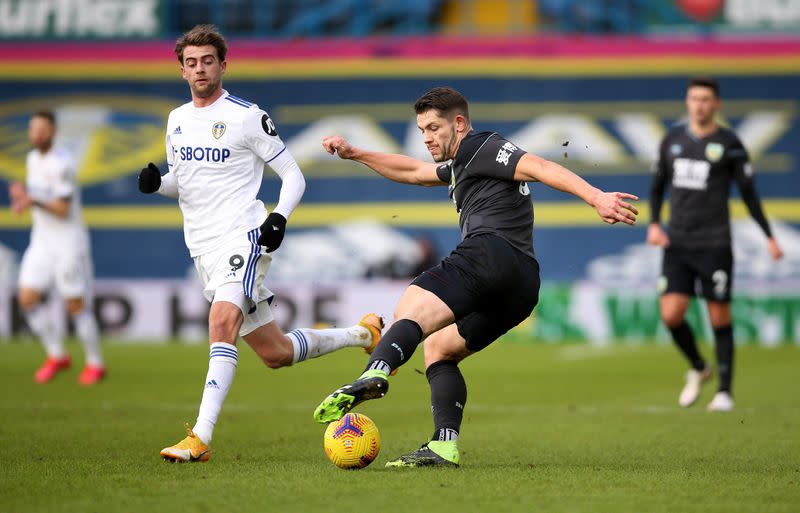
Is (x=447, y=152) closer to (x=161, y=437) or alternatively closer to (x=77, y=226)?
(x=161, y=437)

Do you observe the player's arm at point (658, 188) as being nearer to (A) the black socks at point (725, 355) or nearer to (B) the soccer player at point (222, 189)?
(A) the black socks at point (725, 355)

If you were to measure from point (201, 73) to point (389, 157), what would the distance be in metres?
1.20

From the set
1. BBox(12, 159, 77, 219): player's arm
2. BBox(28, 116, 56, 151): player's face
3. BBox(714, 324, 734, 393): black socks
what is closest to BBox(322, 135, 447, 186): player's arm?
BBox(714, 324, 734, 393): black socks

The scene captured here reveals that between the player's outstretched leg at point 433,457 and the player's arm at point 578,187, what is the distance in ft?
4.92

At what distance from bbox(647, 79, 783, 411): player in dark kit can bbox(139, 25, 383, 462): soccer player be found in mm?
4476

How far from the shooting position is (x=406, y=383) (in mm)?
14172

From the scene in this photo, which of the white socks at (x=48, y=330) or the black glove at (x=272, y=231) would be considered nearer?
the black glove at (x=272, y=231)

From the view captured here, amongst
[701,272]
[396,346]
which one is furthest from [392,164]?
[701,272]

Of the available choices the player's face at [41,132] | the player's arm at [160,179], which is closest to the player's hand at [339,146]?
the player's arm at [160,179]

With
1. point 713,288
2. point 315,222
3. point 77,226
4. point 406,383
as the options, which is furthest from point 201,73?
point 315,222

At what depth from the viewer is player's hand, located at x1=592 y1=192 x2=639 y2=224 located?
621 centimetres

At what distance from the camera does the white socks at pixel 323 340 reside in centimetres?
810

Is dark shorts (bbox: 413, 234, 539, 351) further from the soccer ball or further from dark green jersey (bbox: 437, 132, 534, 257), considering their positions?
the soccer ball

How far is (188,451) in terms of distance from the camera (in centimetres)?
709
